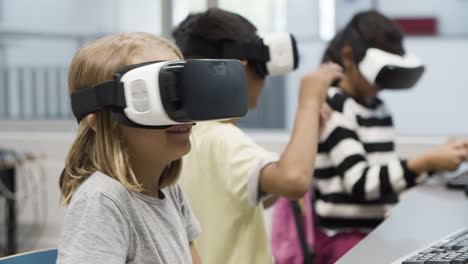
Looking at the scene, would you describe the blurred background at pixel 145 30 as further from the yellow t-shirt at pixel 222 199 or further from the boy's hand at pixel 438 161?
the yellow t-shirt at pixel 222 199

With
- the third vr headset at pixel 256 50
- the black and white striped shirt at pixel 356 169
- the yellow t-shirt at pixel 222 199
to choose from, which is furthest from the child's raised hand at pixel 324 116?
the yellow t-shirt at pixel 222 199

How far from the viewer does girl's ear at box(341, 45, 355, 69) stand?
1.87 metres

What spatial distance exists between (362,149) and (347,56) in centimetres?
30

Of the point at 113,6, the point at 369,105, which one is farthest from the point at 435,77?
the point at 113,6

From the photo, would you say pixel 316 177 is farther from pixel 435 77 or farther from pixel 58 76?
pixel 58 76

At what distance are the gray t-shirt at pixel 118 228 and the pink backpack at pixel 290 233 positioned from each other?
0.75 meters

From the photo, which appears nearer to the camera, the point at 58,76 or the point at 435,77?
the point at 435,77

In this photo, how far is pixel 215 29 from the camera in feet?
4.60

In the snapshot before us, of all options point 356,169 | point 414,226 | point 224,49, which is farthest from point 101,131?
point 356,169

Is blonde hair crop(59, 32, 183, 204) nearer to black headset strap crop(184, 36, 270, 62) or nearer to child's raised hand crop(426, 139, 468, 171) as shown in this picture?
black headset strap crop(184, 36, 270, 62)

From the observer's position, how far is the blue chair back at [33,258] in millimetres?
1004

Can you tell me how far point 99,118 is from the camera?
3.17ft

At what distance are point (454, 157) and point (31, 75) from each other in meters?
2.67

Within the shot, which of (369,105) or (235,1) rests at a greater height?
(235,1)
